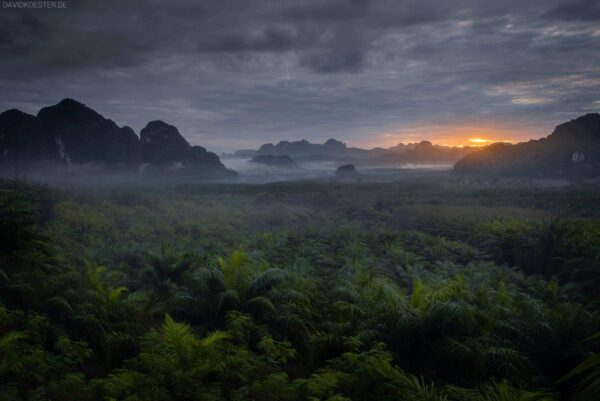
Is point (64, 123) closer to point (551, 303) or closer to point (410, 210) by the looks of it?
point (410, 210)

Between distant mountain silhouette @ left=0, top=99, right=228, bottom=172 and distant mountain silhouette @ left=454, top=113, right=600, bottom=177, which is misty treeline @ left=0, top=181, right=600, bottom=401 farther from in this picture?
distant mountain silhouette @ left=454, top=113, right=600, bottom=177

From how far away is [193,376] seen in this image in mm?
5109

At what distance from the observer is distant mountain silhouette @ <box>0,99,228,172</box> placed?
326 ft

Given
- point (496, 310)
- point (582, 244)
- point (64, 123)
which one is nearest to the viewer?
point (496, 310)

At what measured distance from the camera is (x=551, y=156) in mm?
116250

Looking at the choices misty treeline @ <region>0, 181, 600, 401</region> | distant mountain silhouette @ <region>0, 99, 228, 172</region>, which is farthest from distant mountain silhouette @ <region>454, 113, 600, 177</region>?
misty treeline @ <region>0, 181, 600, 401</region>

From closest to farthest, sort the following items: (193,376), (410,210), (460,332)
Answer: (193,376) → (460,332) → (410,210)

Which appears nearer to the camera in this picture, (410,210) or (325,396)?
(325,396)

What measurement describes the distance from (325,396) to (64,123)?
124 m

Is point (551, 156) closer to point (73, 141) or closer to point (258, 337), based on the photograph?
point (258, 337)

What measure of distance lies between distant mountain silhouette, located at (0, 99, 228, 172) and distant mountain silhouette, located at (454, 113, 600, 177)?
11440 centimetres

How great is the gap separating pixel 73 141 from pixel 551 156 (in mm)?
146577

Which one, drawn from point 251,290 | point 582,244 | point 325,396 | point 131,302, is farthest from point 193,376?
point 582,244

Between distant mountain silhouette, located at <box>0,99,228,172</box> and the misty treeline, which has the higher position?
distant mountain silhouette, located at <box>0,99,228,172</box>
